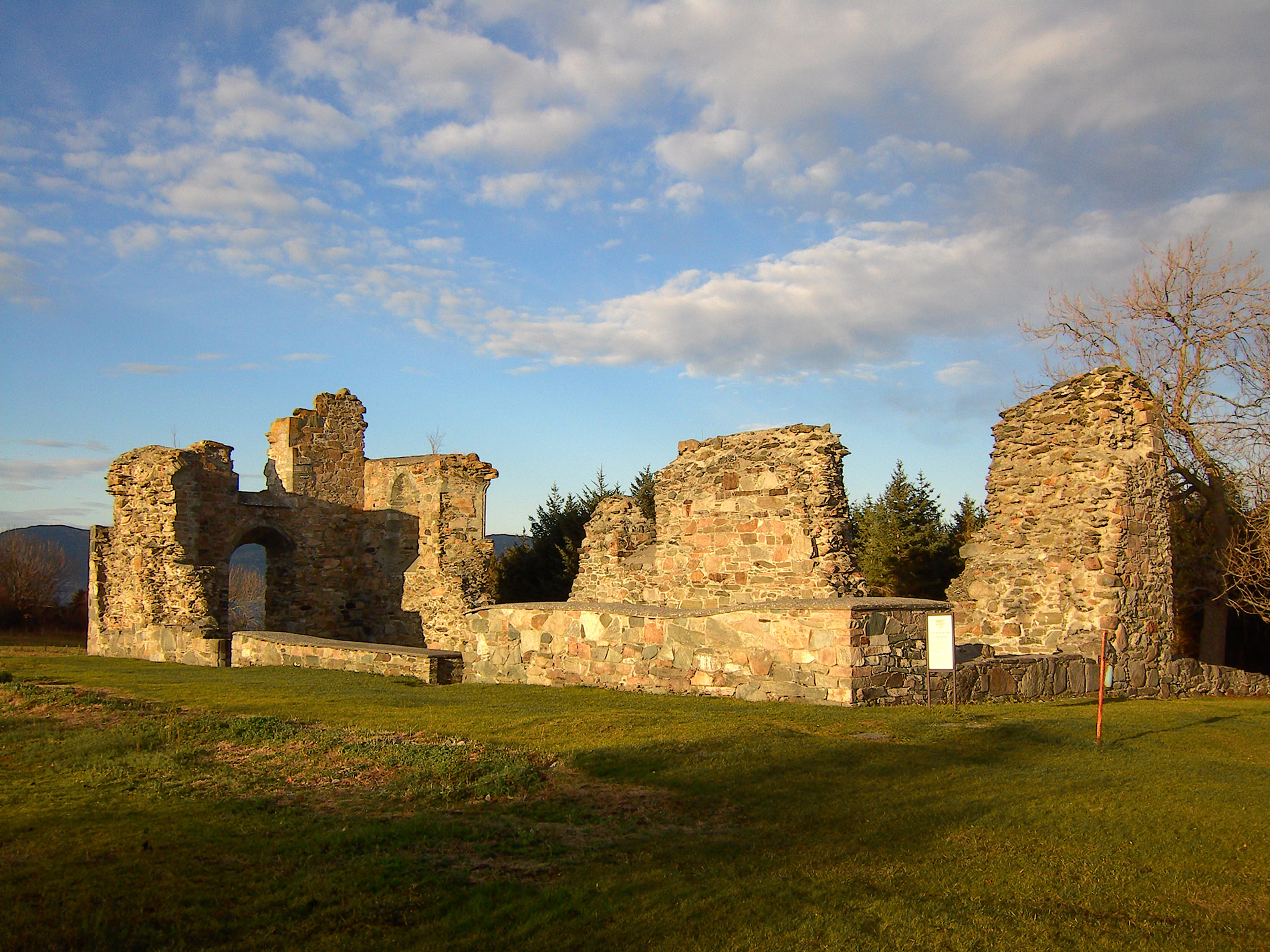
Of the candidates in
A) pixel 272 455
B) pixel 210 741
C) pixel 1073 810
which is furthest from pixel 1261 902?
pixel 272 455

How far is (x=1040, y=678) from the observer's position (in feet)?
37.1

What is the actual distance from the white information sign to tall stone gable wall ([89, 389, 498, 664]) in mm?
13417

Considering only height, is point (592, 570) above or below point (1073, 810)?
above

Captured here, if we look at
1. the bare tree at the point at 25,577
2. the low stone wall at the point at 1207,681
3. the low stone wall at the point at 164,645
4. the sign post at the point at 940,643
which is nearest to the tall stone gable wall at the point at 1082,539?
the low stone wall at the point at 1207,681

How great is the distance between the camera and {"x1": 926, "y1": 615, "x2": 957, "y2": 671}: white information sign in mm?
9297

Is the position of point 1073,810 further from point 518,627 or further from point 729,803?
point 518,627

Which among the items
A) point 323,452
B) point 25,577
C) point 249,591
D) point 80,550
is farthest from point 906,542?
point 80,550

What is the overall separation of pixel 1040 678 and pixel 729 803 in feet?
23.0

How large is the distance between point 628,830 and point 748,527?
9907 mm

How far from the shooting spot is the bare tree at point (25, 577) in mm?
31266

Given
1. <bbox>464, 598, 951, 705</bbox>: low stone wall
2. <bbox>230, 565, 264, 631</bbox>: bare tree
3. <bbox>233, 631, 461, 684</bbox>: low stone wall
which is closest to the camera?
<bbox>464, 598, 951, 705</bbox>: low stone wall

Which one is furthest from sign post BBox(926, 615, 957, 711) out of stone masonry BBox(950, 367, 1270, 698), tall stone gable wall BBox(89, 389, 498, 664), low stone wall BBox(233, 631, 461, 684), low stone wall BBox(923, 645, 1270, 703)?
tall stone gable wall BBox(89, 389, 498, 664)

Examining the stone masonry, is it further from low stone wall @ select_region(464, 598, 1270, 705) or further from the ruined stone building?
low stone wall @ select_region(464, 598, 1270, 705)

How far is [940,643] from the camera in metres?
9.34
